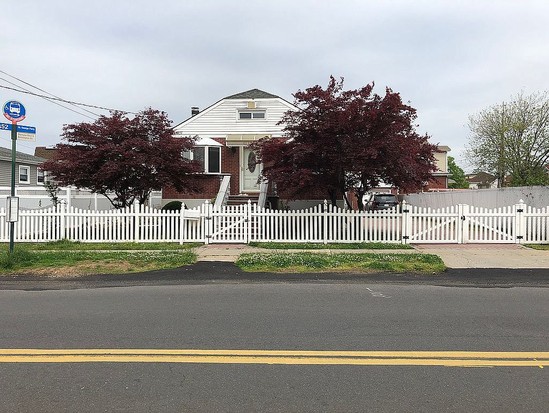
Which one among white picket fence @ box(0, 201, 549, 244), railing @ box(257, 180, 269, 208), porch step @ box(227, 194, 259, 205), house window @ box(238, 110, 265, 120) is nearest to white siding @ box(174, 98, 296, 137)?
house window @ box(238, 110, 265, 120)

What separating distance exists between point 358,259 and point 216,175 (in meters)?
11.6

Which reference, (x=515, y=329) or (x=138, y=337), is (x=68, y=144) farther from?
(x=515, y=329)

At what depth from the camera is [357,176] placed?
1434cm

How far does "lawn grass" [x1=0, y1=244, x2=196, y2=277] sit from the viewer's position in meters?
9.70

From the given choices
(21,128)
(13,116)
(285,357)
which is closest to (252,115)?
(21,128)

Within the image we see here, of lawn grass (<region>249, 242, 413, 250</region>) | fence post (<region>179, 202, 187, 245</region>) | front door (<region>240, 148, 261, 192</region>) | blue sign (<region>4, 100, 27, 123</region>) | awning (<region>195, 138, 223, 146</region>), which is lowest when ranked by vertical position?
lawn grass (<region>249, 242, 413, 250</region>)

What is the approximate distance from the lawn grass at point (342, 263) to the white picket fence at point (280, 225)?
8.43ft

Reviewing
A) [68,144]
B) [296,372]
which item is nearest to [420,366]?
[296,372]

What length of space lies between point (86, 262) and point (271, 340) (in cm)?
685

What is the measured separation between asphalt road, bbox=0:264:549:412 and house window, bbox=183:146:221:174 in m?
12.7

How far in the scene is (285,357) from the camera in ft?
15.3

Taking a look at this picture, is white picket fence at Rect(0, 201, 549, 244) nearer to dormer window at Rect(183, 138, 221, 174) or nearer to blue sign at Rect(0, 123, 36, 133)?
blue sign at Rect(0, 123, 36, 133)

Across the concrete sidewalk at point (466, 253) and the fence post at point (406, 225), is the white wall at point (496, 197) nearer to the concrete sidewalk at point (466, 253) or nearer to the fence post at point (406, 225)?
the concrete sidewalk at point (466, 253)

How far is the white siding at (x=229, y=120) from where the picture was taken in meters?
22.1
